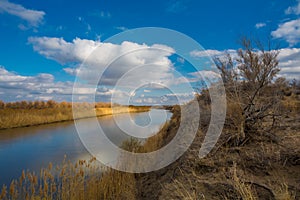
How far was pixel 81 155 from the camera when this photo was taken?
836 cm

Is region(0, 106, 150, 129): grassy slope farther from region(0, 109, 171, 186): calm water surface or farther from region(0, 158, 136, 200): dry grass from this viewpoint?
region(0, 158, 136, 200): dry grass

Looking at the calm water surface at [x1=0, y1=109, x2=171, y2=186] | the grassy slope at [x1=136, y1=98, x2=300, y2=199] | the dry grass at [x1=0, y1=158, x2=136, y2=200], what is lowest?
the calm water surface at [x1=0, y1=109, x2=171, y2=186]

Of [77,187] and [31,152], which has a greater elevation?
[77,187]

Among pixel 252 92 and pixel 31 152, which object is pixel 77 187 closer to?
pixel 252 92

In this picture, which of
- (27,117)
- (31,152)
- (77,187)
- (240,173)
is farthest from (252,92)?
(27,117)

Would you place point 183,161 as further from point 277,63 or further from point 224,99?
point 277,63

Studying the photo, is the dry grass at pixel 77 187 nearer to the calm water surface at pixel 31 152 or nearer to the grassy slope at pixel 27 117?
the calm water surface at pixel 31 152

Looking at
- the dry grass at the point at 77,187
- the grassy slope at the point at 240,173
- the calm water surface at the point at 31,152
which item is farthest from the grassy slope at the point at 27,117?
the grassy slope at the point at 240,173

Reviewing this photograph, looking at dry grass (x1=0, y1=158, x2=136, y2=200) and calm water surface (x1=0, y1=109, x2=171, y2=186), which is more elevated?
dry grass (x1=0, y1=158, x2=136, y2=200)

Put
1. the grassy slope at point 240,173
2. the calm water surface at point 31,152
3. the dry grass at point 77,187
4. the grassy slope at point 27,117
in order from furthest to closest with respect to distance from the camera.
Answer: the grassy slope at point 27,117, the calm water surface at point 31,152, the dry grass at point 77,187, the grassy slope at point 240,173

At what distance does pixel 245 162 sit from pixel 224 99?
1.86m

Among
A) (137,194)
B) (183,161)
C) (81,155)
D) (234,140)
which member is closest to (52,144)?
(81,155)

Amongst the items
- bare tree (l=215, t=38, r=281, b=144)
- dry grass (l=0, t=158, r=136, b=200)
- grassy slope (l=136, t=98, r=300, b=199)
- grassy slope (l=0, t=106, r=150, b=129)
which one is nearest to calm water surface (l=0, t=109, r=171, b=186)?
grassy slope (l=0, t=106, r=150, b=129)

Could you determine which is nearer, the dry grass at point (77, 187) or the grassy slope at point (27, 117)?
the dry grass at point (77, 187)
